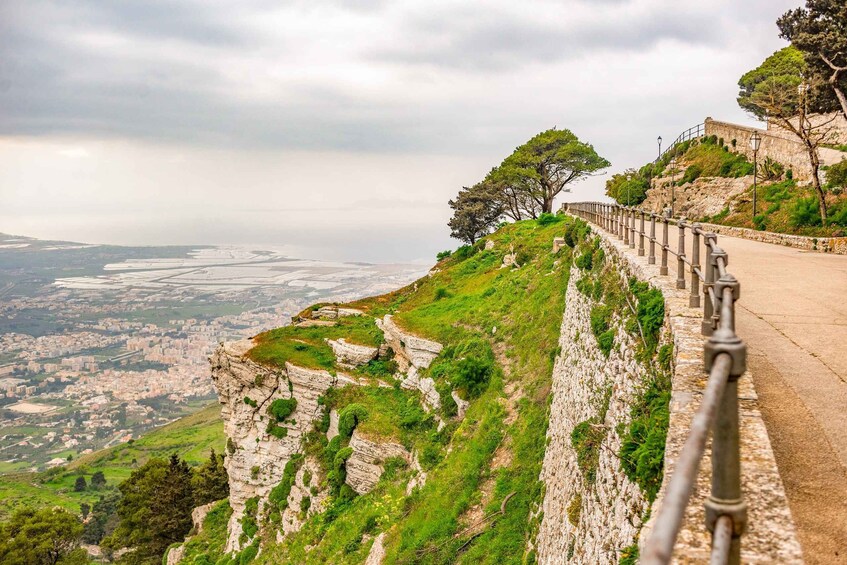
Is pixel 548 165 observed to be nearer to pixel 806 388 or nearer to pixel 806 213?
pixel 806 213

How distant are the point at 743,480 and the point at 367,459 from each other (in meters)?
17.4

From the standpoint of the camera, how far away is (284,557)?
20.2 meters

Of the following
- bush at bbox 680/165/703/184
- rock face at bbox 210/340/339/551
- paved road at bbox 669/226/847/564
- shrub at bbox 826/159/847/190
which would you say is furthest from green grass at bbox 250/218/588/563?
bush at bbox 680/165/703/184

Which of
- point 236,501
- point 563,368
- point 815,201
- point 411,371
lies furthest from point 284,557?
point 815,201

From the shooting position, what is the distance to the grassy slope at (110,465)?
7206cm

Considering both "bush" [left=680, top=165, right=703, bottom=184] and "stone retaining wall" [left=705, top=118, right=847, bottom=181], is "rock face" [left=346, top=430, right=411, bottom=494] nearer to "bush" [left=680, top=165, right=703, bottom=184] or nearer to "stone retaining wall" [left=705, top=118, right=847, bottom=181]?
"stone retaining wall" [left=705, top=118, right=847, bottom=181]

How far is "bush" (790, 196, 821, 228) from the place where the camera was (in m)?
22.3

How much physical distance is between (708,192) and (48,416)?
157 metres

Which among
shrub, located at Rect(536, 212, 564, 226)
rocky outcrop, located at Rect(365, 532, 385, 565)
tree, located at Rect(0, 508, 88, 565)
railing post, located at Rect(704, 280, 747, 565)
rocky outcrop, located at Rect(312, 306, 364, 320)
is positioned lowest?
tree, located at Rect(0, 508, 88, 565)

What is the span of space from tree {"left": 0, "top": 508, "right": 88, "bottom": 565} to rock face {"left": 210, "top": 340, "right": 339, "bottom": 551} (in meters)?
20.6

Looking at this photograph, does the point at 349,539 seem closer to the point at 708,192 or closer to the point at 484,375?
the point at 484,375

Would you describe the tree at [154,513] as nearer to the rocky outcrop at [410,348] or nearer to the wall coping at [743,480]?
the rocky outcrop at [410,348]

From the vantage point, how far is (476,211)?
5006 cm

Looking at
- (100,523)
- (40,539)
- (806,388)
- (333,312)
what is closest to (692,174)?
(333,312)
